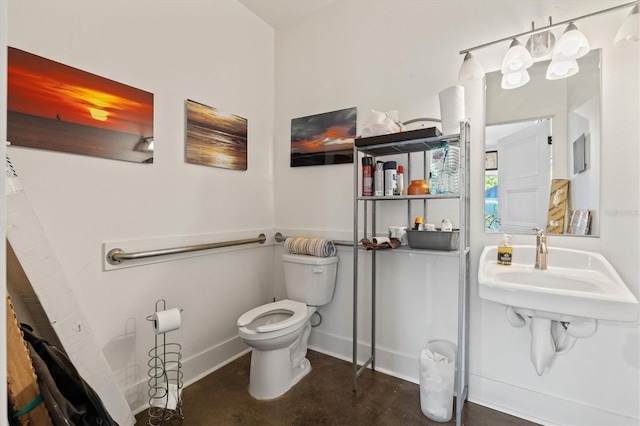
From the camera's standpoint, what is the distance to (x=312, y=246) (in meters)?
2.11

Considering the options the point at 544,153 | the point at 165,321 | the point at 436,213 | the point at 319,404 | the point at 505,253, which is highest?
the point at 544,153

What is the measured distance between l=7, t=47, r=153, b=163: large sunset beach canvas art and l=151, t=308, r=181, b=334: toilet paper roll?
33.1 inches

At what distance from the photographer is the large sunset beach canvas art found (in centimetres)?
124

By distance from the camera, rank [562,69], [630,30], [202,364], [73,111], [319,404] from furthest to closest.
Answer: [202,364] → [319,404] → [562,69] → [73,111] → [630,30]

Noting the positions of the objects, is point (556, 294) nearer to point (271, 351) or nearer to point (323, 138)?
point (271, 351)

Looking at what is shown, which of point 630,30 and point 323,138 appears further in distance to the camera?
point 323,138

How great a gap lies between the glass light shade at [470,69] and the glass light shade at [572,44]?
34cm

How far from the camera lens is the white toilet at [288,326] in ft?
5.61

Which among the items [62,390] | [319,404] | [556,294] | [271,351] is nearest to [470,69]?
[556,294]

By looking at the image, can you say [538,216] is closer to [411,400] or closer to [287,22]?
[411,400]

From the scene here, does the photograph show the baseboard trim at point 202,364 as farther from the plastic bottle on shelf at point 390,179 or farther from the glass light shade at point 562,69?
the glass light shade at point 562,69

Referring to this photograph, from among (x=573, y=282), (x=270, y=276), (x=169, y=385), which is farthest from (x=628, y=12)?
(x=169, y=385)

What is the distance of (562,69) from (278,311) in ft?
6.95

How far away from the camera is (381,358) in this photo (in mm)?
2041
